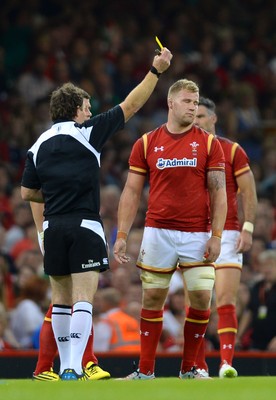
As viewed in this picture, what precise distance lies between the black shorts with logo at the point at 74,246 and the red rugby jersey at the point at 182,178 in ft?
1.91

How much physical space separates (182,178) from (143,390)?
210 cm

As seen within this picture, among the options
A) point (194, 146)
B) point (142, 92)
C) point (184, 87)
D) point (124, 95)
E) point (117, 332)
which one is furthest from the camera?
point (124, 95)

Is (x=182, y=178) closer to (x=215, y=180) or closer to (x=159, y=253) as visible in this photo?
(x=215, y=180)

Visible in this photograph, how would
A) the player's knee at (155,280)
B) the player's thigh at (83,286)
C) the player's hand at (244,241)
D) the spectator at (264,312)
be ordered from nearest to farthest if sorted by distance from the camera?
the player's thigh at (83,286)
the player's knee at (155,280)
the player's hand at (244,241)
the spectator at (264,312)

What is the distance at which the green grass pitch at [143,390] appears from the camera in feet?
26.8

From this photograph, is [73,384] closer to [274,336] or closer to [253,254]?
[274,336]

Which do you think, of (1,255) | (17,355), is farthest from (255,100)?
(17,355)

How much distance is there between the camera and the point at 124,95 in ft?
66.0

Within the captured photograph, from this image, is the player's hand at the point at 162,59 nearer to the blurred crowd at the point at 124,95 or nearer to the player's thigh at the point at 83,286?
the player's thigh at the point at 83,286

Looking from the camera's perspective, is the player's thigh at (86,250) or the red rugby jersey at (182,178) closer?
the player's thigh at (86,250)

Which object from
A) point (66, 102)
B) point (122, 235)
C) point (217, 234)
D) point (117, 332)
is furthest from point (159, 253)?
point (117, 332)

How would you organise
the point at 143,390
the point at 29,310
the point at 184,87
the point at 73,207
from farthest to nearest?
the point at 29,310
the point at 184,87
the point at 73,207
the point at 143,390

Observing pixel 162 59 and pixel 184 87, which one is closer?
pixel 162 59

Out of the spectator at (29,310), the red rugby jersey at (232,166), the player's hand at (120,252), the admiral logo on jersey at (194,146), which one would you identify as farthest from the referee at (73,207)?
the spectator at (29,310)
